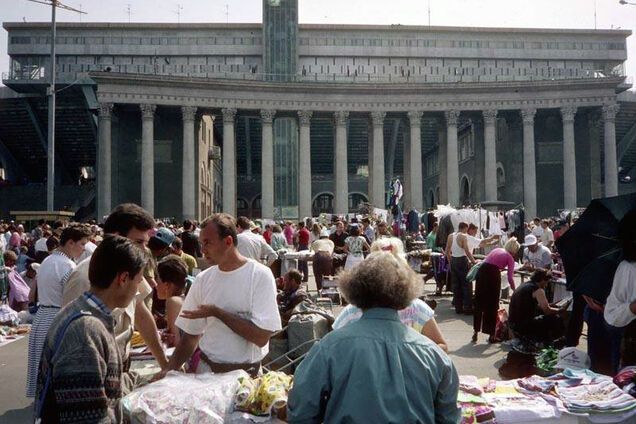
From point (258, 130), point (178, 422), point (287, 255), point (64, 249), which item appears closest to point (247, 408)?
point (178, 422)

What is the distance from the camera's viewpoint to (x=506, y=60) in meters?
67.9

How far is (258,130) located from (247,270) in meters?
64.9

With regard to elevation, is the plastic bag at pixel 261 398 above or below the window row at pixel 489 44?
below

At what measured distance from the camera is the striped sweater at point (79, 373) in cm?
287

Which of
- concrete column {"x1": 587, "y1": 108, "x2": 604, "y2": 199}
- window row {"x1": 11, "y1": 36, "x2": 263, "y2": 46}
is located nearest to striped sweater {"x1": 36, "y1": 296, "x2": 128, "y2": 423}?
concrete column {"x1": 587, "y1": 108, "x2": 604, "y2": 199}

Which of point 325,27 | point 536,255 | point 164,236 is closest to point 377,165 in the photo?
point 325,27

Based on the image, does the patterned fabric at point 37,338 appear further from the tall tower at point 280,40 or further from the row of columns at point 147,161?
the tall tower at point 280,40

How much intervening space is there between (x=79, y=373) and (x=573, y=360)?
534 centimetres

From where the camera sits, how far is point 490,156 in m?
48.9

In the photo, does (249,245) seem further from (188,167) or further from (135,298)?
(188,167)

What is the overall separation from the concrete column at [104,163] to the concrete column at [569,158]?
118 feet

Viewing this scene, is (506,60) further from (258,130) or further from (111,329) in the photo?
(111,329)

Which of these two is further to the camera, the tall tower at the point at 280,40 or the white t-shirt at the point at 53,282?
the tall tower at the point at 280,40

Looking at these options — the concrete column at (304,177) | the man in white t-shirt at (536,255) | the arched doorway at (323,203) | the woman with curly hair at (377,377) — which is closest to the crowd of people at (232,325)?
the woman with curly hair at (377,377)
